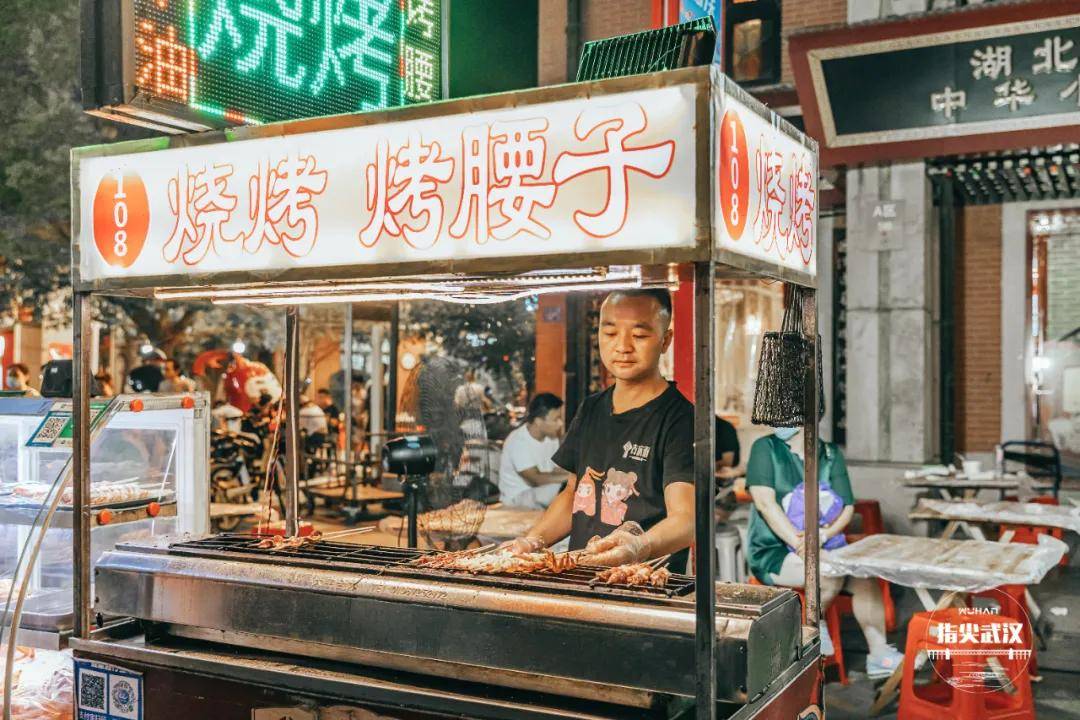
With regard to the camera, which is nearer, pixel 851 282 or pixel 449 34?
pixel 449 34

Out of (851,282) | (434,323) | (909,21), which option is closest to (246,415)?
(434,323)

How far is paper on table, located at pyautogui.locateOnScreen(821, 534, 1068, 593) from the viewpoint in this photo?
206 inches

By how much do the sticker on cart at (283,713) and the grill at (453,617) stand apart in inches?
7.5

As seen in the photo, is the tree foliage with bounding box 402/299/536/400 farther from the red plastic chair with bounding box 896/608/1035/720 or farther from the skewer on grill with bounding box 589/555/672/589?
the skewer on grill with bounding box 589/555/672/589

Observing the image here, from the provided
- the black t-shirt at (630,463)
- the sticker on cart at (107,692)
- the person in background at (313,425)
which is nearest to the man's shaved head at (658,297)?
the black t-shirt at (630,463)

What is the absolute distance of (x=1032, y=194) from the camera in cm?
1155

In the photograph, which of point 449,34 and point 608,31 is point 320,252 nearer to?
point 449,34

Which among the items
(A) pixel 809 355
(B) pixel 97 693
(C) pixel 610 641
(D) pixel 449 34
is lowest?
(B) pixel 97 693

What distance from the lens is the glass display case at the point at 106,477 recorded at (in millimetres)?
5094

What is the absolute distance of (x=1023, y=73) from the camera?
852 cm

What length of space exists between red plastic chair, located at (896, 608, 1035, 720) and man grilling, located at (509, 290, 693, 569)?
81.8 inches

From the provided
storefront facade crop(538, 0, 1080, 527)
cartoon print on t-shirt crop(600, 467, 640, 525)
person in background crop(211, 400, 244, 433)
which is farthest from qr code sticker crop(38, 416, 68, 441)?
person in background crop(211, 400, 244, 433)

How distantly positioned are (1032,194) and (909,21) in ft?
13.7

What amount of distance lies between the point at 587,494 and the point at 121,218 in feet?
6.89
